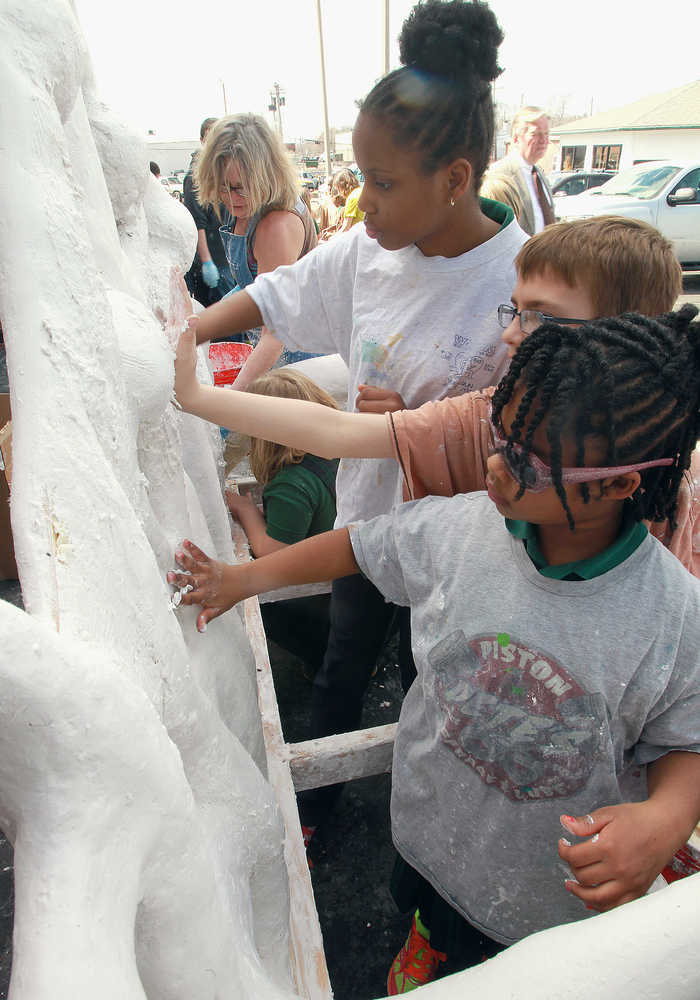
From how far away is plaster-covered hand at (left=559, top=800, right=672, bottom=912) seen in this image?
69 cm

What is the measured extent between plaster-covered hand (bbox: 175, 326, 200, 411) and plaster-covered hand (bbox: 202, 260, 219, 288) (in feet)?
8.12

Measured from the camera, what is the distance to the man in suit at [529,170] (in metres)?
2.20

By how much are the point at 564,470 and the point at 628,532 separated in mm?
149

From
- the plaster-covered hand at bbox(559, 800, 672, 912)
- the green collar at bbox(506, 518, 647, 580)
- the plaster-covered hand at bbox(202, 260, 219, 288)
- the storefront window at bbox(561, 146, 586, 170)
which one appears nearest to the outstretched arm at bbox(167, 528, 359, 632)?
the green collar at bbox(506, 518, 647, 580)

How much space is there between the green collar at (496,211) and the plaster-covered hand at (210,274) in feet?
8.03

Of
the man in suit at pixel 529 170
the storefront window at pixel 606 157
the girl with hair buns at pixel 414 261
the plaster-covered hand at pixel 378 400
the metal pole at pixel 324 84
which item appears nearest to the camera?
the girl with hair buns at pixel 414 261

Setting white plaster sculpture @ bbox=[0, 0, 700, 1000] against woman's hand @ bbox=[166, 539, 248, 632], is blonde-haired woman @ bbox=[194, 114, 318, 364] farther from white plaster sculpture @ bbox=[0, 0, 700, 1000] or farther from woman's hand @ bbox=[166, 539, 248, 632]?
woman's hand @ bbox=[166, 539, 248, 632]

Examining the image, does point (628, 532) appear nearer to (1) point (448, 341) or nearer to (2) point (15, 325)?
(1) point (448, 341)

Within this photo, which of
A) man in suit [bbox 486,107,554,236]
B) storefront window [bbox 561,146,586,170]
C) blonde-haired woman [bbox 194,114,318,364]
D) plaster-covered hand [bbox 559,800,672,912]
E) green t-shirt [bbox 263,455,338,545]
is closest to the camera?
plaster-covered hand [bbox 559,800,672,912]

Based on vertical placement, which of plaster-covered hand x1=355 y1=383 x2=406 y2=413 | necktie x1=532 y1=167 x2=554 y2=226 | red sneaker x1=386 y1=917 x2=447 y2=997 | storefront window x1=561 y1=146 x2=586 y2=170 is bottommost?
red sneaker x1=386 y1=917 x2=447 y2=997

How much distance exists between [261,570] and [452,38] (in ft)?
2.87

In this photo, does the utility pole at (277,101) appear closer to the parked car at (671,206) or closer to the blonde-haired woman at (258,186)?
the parked car at (671,206)

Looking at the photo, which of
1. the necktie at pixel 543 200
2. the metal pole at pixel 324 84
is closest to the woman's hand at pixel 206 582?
the necktie at pixel 543 200

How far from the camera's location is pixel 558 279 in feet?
2.97
